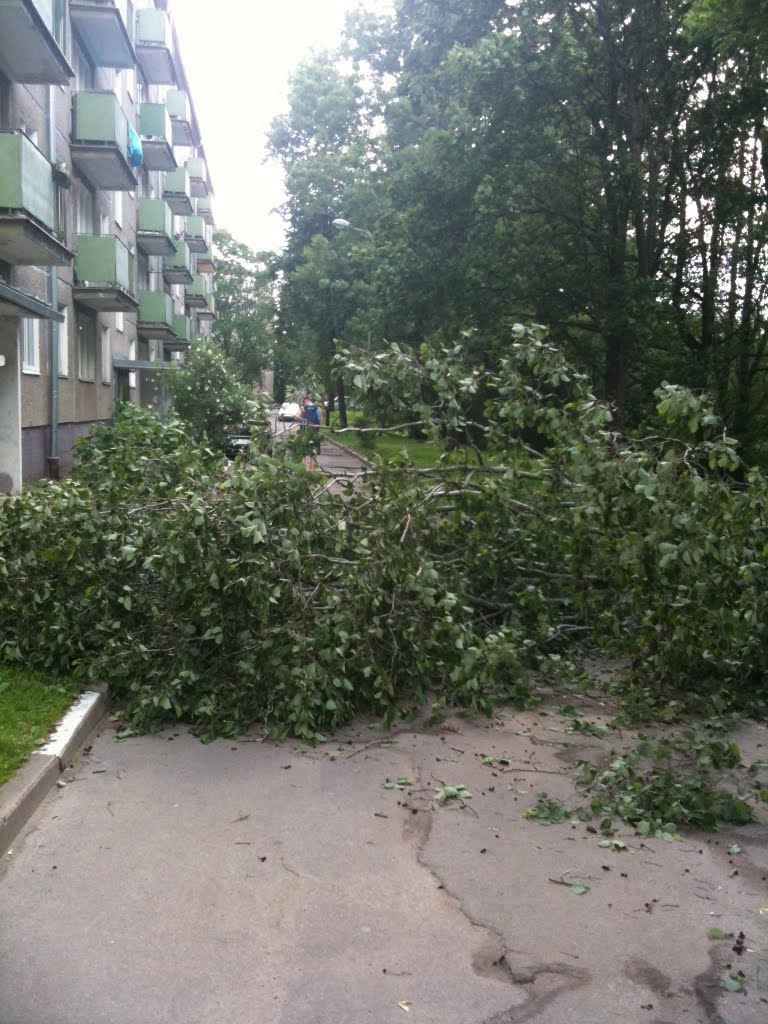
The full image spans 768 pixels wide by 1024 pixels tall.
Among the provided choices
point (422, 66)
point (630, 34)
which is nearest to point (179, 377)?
point (422, 66)

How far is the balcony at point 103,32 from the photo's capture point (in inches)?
915

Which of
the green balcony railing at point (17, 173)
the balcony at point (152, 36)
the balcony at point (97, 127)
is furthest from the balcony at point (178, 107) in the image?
the green balcony railing at point (17, 173)

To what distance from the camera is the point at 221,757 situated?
6262mm

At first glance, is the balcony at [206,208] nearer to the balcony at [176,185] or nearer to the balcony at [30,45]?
the balcony at [176,185]

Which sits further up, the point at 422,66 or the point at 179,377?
the point at 422,66

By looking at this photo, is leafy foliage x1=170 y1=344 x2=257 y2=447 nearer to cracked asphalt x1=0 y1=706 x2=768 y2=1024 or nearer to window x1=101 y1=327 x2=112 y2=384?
window x1=101 y1=327 x2=112 y2=384

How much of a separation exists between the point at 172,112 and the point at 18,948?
152ft

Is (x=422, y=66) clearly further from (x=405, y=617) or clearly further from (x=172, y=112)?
(x=172, y=112)

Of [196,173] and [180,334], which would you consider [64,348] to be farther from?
Result: [196,173]

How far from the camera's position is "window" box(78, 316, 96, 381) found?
2633 cm

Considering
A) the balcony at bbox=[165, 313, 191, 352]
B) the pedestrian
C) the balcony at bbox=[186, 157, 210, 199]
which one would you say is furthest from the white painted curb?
the balcony at bbox=[186, 157, 210, 199]

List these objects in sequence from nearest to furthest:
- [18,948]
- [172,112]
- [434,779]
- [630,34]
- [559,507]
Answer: [18,948] → [434,779] → [559,507] → [630,34] → [172,112]

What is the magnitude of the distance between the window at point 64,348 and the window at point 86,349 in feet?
5.50

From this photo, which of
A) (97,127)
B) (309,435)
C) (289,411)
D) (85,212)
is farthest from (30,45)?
(309,435)
